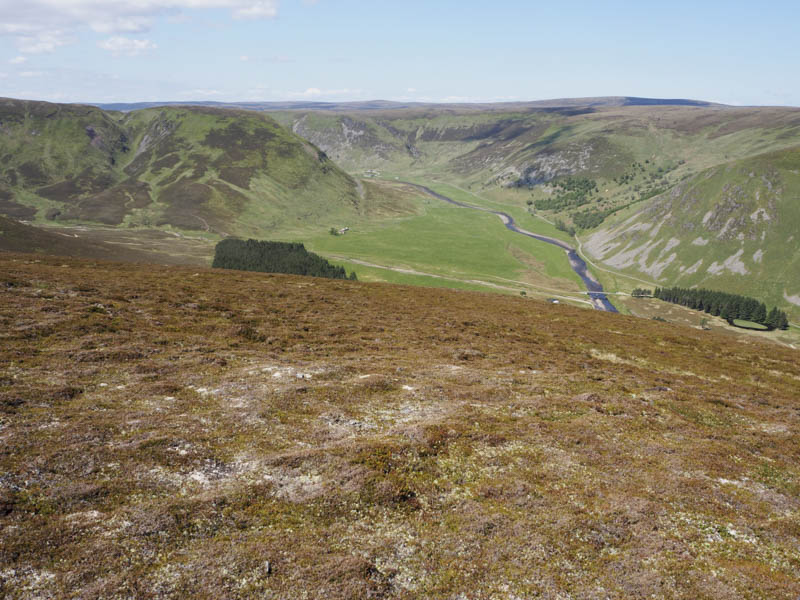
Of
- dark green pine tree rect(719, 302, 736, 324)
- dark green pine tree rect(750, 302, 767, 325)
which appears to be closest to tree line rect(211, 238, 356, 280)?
dark green pine tree rect(719, 302, 736, 324)

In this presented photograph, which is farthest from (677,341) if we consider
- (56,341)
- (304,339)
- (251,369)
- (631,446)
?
(56,341)

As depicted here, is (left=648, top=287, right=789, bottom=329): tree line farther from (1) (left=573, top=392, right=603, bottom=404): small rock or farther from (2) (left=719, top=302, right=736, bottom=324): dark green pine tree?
(1) (left=573, top=392, right=603, bottom=404): small rock

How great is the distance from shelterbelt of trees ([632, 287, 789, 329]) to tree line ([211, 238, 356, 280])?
146m

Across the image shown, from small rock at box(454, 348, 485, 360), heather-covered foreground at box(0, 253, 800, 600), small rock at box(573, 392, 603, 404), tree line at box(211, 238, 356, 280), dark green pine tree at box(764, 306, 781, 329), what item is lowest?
dark green pine tree at box(764, 306, 781, 329)

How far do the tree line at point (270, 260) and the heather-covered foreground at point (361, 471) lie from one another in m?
123

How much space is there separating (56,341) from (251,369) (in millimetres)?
13363

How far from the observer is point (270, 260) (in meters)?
162

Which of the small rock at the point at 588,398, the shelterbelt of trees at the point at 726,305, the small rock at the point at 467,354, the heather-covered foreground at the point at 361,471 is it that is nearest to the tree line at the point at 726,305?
the shelterbelt of trees at the point at 726,305

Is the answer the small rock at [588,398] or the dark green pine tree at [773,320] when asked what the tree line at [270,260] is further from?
the dark green pine tree at [773,320]

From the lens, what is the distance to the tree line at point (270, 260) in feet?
517

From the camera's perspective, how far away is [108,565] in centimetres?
1109

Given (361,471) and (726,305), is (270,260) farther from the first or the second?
(726,305)

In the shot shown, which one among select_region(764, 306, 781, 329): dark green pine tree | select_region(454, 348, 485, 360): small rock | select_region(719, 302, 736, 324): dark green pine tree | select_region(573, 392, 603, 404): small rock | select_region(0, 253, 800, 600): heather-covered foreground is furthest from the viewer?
select_region(719, 302, 736, 324): dark green pine tree

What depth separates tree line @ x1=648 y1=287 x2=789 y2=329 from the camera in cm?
16500
